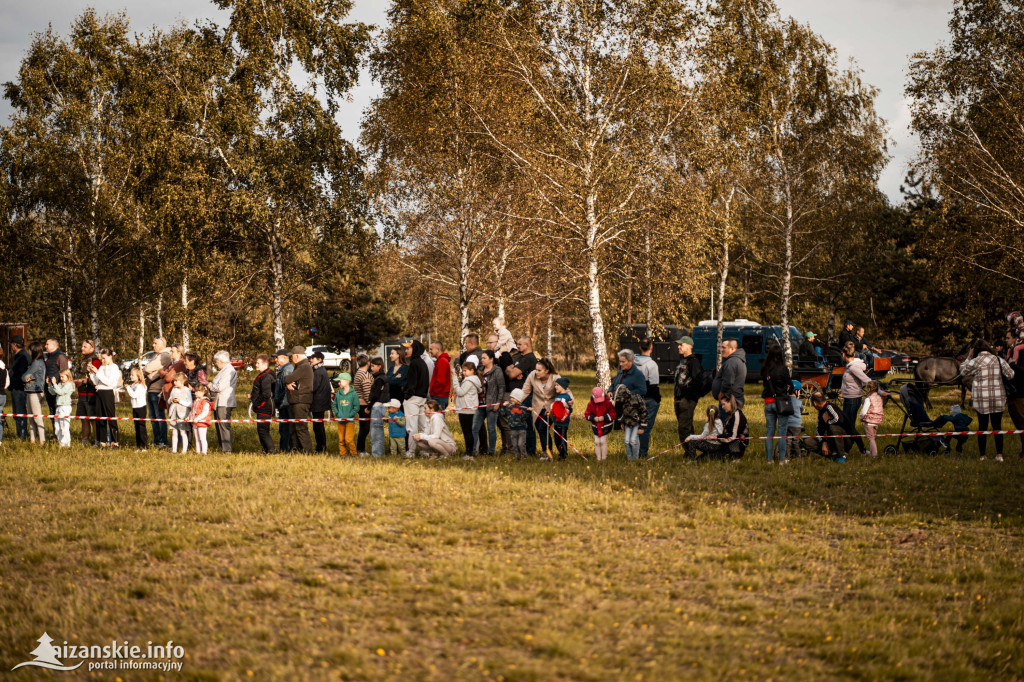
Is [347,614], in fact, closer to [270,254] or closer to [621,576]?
[621,576]

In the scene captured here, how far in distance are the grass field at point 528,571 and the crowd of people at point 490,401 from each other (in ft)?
4.76

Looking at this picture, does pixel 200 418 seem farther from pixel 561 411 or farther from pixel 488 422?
pixel 561 411

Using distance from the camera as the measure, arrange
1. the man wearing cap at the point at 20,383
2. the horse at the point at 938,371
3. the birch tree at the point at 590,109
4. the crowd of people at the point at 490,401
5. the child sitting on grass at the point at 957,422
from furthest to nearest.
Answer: the birch tree at the point at 590,109
the man wearing cap at the point at 20,383
the horse at the point at 938,371
the child sitting on grass at the point at 957,422
the crowd of people at the point at 490,401

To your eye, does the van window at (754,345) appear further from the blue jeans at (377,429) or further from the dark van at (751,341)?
the blue jeans at (377,429)

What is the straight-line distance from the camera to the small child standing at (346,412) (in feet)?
47.2

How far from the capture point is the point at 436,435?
13.8 m

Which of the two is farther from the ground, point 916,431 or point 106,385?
point 106,385

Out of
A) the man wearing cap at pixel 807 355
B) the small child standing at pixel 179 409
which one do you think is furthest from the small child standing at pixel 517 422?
the man wearing cap at pixel 807 355

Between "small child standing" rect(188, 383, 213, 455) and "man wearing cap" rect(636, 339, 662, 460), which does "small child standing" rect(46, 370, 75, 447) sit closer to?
"small child standing" rect(188, 383, 213, 455)

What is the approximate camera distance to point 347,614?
5.94m

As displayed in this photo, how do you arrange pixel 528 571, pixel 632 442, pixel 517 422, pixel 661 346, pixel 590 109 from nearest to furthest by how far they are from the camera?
1. pixel 528 571
2. pixel 632 442
3. pixel 517 422
4. pixel 590 109
5. pixel 661 346

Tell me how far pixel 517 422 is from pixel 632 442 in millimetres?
1811

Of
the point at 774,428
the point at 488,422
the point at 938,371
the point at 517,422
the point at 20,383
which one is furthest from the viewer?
the point at 20,383
